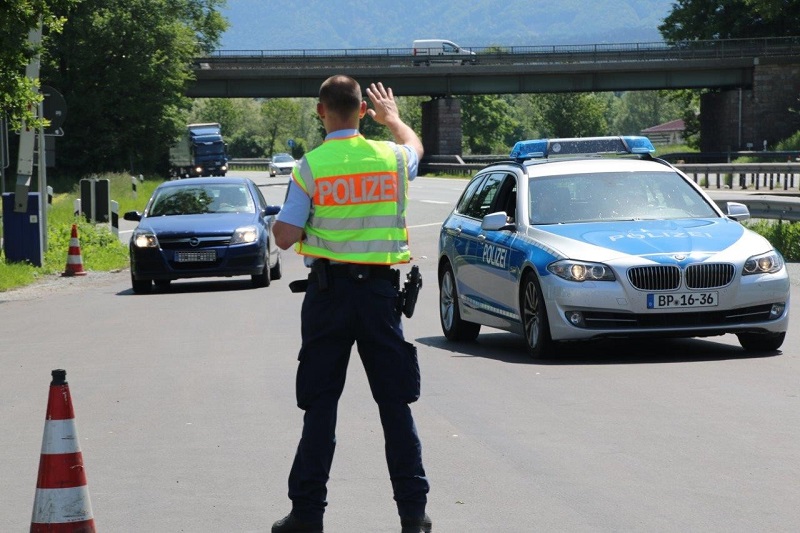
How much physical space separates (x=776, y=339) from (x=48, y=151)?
18.2 metres

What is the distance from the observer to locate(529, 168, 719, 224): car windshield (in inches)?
484

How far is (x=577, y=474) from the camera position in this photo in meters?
6.97

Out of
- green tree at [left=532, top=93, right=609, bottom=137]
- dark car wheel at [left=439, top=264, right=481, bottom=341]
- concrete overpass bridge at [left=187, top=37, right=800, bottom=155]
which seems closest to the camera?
dark car wheel at [left=439, top=264, right=481, bottom=341]

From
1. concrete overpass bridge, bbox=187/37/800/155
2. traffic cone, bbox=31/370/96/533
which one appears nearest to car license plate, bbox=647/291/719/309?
traffic cone, bbox=31/370/96/533

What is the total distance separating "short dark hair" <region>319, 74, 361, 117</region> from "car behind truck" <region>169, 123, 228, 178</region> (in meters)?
78.9

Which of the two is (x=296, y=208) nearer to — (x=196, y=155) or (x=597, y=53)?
(x=196, y=155)

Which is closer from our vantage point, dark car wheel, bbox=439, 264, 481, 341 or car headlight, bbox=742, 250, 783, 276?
car headlight, bbox=742, 250, 783, 276

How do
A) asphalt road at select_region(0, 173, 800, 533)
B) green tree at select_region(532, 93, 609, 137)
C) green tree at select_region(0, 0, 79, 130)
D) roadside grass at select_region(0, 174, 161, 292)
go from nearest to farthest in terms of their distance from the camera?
asphalt road at select_region(0, 173, 800, 533), green tree at select_region(0, 0, 79, 130), roadside grass at select_region(0, 174, 161, 292), green tree at select_region(532, 93, 609, 137)

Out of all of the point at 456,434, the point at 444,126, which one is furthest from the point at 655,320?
the point at 444,126

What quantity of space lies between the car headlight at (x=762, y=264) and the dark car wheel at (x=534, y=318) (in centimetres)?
153

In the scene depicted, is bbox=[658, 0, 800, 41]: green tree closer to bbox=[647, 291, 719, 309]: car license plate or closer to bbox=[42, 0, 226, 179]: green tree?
bbox=[42, 0, 226, 179]: green tree

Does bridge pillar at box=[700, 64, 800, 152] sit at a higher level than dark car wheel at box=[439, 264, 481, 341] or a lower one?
higher

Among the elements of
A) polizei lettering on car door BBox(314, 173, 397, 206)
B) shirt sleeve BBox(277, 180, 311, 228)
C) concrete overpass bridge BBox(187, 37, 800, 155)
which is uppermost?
concrete overpass bridge BBox(187, 37, 800, 155)

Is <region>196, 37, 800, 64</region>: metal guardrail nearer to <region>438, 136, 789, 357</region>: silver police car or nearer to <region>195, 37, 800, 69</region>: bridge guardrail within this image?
<region>195, 37, 800, 69</region>: bridge guardrail
